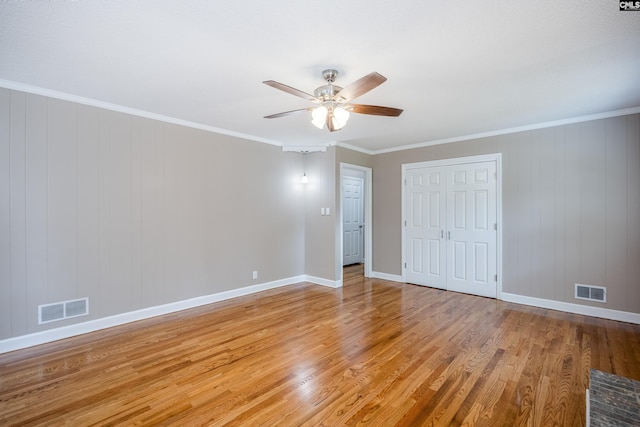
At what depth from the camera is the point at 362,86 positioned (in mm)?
2180

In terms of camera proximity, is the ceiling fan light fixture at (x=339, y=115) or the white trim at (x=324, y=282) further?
the white trim at (x=324, y=282)

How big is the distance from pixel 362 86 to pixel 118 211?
3104 mm

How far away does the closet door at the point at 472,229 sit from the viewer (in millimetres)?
4578

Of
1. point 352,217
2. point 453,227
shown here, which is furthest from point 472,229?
point 352,217

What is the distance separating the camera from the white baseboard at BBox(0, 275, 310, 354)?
286 centimetres

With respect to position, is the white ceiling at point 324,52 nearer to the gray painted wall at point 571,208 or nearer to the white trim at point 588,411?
the gray painted wall at point 571,208

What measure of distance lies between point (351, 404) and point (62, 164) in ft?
11.8

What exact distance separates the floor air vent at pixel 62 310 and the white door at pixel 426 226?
4.78m

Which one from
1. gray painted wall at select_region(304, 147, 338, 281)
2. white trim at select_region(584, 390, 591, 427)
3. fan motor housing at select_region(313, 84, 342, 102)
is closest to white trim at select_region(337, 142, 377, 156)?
gray painted wall at select_region(304, 147, 338, 281)

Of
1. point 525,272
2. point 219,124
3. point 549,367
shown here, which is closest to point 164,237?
point 219,124

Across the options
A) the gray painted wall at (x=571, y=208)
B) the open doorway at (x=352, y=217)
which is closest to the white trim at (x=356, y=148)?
the open doorway at (x=352, y=217)

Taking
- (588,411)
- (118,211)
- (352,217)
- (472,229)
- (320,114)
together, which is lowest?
(588,411)

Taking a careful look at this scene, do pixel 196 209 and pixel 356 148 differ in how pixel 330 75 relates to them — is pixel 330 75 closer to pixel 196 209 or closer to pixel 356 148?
pixel 196 209

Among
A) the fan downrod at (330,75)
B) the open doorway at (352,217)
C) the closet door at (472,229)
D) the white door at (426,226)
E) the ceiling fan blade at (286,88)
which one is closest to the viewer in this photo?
the ceiling fan blade at (286,88)
